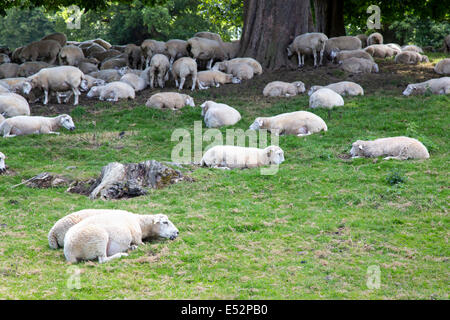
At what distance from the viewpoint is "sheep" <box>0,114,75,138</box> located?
14.2 meters

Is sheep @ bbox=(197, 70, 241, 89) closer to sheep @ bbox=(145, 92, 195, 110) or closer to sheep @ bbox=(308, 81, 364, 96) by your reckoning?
sheep @ bbox=(145, 92, 195, 110)

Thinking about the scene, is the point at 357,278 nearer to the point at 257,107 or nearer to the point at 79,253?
the point at 79,253

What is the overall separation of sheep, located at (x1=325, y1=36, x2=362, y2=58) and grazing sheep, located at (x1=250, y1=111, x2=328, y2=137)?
8.75 meters

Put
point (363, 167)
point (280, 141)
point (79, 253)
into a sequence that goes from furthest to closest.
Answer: point (280, 141), point (363, 167), point (79, 253)

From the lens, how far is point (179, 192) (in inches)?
396

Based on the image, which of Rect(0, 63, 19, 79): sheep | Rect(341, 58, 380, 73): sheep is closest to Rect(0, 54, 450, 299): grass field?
Rect(341, 58, 380, 73): sheep

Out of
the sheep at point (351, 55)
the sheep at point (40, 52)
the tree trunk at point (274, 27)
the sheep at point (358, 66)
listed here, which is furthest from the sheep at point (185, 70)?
the sheep at point (40, 52)

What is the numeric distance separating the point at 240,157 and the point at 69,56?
1420 centimetres

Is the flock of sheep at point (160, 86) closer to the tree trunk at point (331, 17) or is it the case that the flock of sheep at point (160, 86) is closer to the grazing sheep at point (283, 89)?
the grazing sheep at point (283, 89)

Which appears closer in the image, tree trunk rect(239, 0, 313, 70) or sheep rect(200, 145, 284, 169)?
sheep rect(200, 145, 284, 169)
